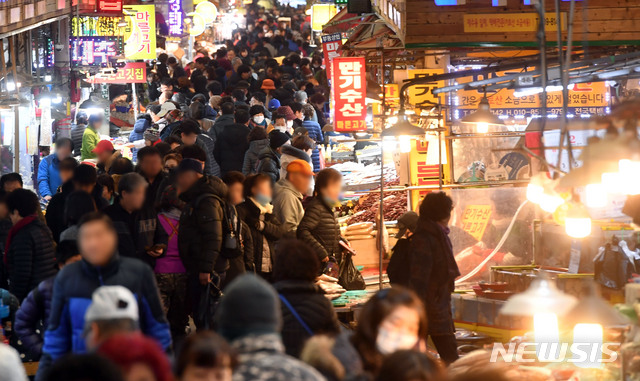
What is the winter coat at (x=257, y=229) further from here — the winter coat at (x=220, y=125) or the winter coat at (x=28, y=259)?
the winter coat at (x=220, y=125)

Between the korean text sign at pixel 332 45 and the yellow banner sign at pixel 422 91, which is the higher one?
the korean text sign at pixel 332 45

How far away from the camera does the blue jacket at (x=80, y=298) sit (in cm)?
562

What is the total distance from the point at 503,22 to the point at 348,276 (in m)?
4.66

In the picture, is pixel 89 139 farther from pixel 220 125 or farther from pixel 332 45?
pixel 332 45

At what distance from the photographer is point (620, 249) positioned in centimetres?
1069

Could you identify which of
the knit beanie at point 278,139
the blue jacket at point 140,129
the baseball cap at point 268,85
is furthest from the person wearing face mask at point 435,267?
the baseball cap at point 268,85

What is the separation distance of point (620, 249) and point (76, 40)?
1311 cm

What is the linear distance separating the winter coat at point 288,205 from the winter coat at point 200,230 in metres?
1.78

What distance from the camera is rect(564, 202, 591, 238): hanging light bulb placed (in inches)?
268

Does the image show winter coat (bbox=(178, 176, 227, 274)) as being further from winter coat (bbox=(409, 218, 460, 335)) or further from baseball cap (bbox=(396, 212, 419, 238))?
baseball cap (bbox=(396, 212, 419, 238))

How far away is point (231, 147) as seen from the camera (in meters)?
14.8

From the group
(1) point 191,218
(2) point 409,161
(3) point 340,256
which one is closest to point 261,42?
(2) point 409,161

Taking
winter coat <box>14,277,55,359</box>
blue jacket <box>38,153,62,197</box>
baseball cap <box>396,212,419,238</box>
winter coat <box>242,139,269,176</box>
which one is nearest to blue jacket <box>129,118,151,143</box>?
winter coat <box>242,139,269,176</box>

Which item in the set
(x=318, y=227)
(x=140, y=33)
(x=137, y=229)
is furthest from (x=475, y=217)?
(x=140, y=33)
